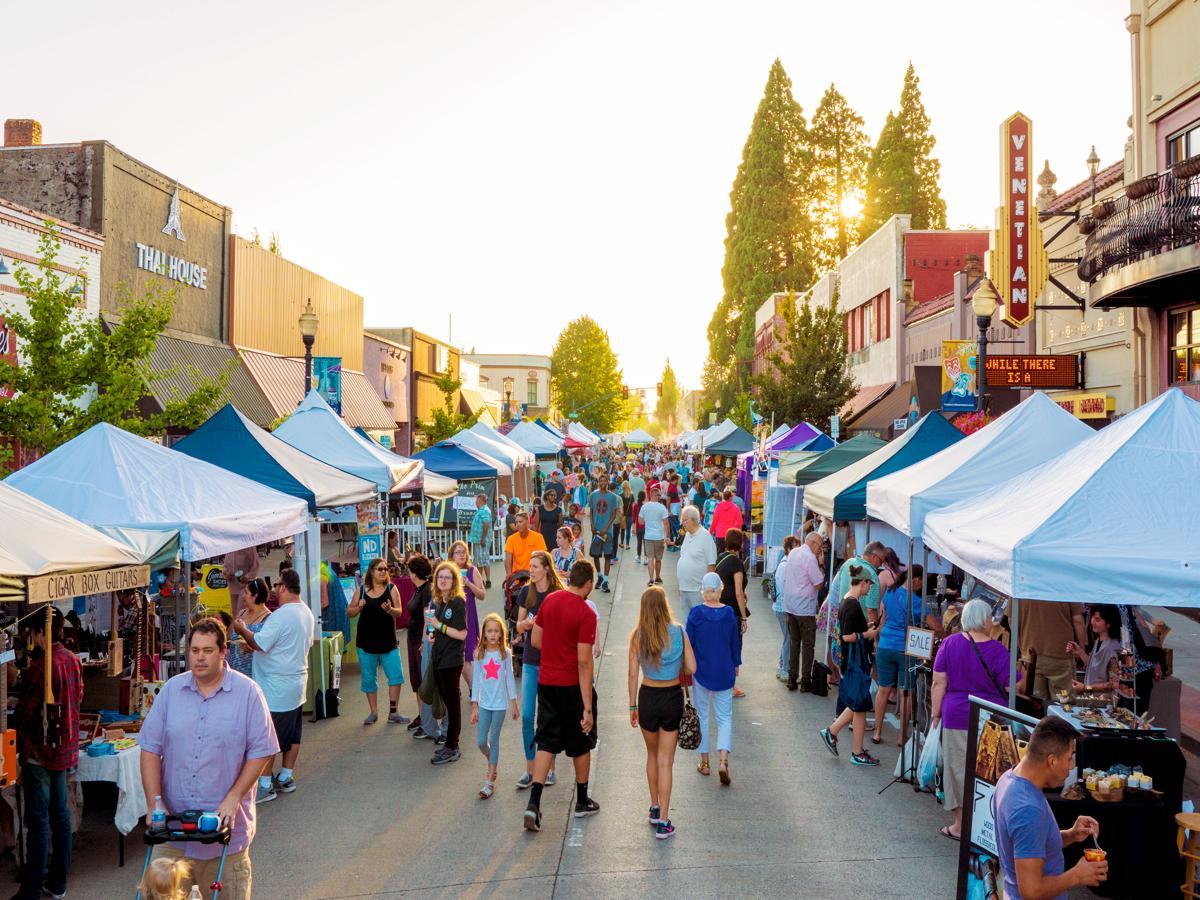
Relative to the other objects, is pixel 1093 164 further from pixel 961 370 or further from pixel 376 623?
pixel 376 623

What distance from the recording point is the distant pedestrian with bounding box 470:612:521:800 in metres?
8.29

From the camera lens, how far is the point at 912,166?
52.9 meters

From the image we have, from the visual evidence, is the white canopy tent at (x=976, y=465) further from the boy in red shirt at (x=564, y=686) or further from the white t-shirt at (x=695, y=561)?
the boy in red shirt at (x=564, y=686)

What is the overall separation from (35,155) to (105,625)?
543 inches

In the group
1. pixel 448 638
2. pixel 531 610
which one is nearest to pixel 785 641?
pixel 531 610

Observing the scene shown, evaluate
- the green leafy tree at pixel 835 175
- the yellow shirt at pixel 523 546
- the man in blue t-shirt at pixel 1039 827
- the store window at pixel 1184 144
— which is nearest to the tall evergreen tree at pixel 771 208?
the green leafy tree at pixel 835 175

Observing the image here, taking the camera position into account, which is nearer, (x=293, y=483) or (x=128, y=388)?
(x=293, y=483)

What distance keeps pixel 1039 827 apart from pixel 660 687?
3293 mm

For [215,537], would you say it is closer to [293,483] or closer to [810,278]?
[293,483]

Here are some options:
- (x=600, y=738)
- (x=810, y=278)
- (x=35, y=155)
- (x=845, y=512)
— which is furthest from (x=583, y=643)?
(x=810, y=278)

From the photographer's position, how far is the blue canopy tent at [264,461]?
37.4ft

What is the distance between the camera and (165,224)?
23.4 m

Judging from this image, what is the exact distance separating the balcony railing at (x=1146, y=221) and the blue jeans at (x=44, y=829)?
52.1ft

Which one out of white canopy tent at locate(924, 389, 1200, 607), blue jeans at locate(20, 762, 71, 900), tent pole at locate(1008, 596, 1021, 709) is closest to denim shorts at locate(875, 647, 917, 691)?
white canopy tent at locate(924, 389, 1200, 607)
